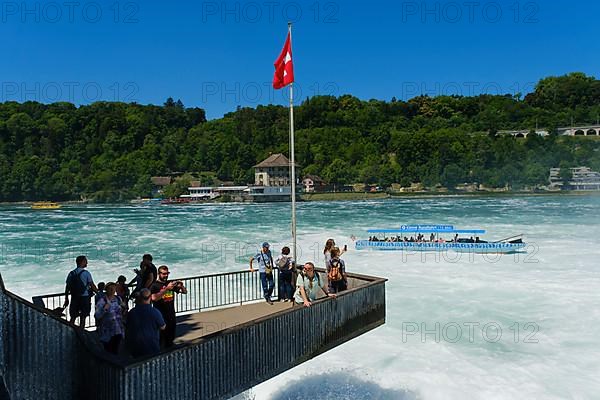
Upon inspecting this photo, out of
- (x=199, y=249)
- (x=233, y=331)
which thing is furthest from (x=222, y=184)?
(x=233, y=331)

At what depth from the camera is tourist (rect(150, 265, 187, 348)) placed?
7.81 m

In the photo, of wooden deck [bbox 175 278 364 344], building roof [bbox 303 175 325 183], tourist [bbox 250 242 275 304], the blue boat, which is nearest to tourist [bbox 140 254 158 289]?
wooden deck [bbox 175 278 364 344]

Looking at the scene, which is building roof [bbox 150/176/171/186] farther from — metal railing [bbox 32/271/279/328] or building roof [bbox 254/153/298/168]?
metal railing [bbox 32/271/279/328]

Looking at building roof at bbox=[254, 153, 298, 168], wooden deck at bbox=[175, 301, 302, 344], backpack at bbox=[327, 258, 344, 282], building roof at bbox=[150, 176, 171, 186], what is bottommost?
wooden deck at bbox=[175, 301, 302, 344]

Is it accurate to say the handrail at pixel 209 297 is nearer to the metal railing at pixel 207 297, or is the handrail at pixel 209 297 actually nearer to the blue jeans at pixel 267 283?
the metal railing at pixel 207 297

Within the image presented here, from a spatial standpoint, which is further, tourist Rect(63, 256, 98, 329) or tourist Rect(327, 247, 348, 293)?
tourist Rect(327, 247, 348, 293)

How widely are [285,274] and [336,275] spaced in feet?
4.68

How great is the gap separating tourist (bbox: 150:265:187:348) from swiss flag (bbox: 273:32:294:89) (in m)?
4.83

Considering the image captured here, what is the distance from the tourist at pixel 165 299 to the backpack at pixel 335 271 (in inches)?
123

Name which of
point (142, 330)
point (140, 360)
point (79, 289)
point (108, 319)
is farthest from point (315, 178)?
point (140, 360)

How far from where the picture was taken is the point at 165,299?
25.9ft

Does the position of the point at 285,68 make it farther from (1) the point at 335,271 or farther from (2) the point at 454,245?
(2) the point at 454,245

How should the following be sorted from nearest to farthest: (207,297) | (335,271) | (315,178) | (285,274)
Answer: (335,271) < (285,274) < (207,297) < (315,178)

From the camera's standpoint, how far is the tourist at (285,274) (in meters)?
10.9
